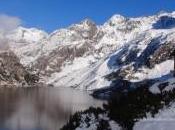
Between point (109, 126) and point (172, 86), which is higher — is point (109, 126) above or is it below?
below

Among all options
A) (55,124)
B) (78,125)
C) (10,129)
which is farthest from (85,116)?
(55,124)

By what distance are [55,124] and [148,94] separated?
110148 mm

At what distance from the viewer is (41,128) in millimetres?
186125

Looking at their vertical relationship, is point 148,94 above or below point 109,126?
above

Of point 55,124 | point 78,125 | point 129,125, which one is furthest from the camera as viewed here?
point 55,124

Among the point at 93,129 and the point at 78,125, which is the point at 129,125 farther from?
the point at 78,125

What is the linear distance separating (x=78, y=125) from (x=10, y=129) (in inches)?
3655

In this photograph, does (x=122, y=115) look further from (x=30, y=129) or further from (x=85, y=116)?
(x=30, y=129)

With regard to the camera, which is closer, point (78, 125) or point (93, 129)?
point (93, 129)

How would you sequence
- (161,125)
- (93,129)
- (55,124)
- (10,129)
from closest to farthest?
(161,125)
(93,129)
(10,129)
(55,124)

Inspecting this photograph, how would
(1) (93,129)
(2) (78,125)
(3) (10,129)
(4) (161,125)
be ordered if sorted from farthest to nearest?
(3) (10,129) → (2) (78,125) → (1) (93,129) → (4) (161,125)

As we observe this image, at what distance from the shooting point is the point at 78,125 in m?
90.7

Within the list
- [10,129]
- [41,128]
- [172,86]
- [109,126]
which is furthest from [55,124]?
[109,126]

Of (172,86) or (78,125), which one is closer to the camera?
(78,125)
